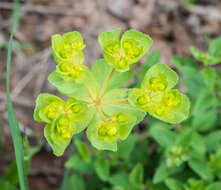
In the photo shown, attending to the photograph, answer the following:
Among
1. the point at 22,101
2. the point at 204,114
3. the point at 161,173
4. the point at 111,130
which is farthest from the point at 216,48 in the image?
the point at 22,101

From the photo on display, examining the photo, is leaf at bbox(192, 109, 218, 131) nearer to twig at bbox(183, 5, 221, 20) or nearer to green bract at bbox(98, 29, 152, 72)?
green bract at bbox(98, 29, 152, 72)

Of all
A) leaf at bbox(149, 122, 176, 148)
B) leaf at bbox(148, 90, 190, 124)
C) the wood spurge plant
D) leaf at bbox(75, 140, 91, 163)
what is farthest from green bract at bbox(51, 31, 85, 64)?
leaf at bbox(149, 122, 176, 148)

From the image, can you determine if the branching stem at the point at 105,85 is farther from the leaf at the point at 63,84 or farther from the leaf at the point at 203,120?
the leaf at the point at 203,120

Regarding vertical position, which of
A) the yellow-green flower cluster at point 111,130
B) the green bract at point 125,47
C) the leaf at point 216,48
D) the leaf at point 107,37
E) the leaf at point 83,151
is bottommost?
the leaf at point 83,151

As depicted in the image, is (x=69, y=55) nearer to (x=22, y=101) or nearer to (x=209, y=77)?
(x=209, y=77)

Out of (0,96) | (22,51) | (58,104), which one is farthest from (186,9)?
(58,104)

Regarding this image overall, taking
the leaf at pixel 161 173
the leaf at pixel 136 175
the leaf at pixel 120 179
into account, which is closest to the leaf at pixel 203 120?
the leaf at pixel 161 173

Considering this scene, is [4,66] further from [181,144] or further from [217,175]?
[217,175]
